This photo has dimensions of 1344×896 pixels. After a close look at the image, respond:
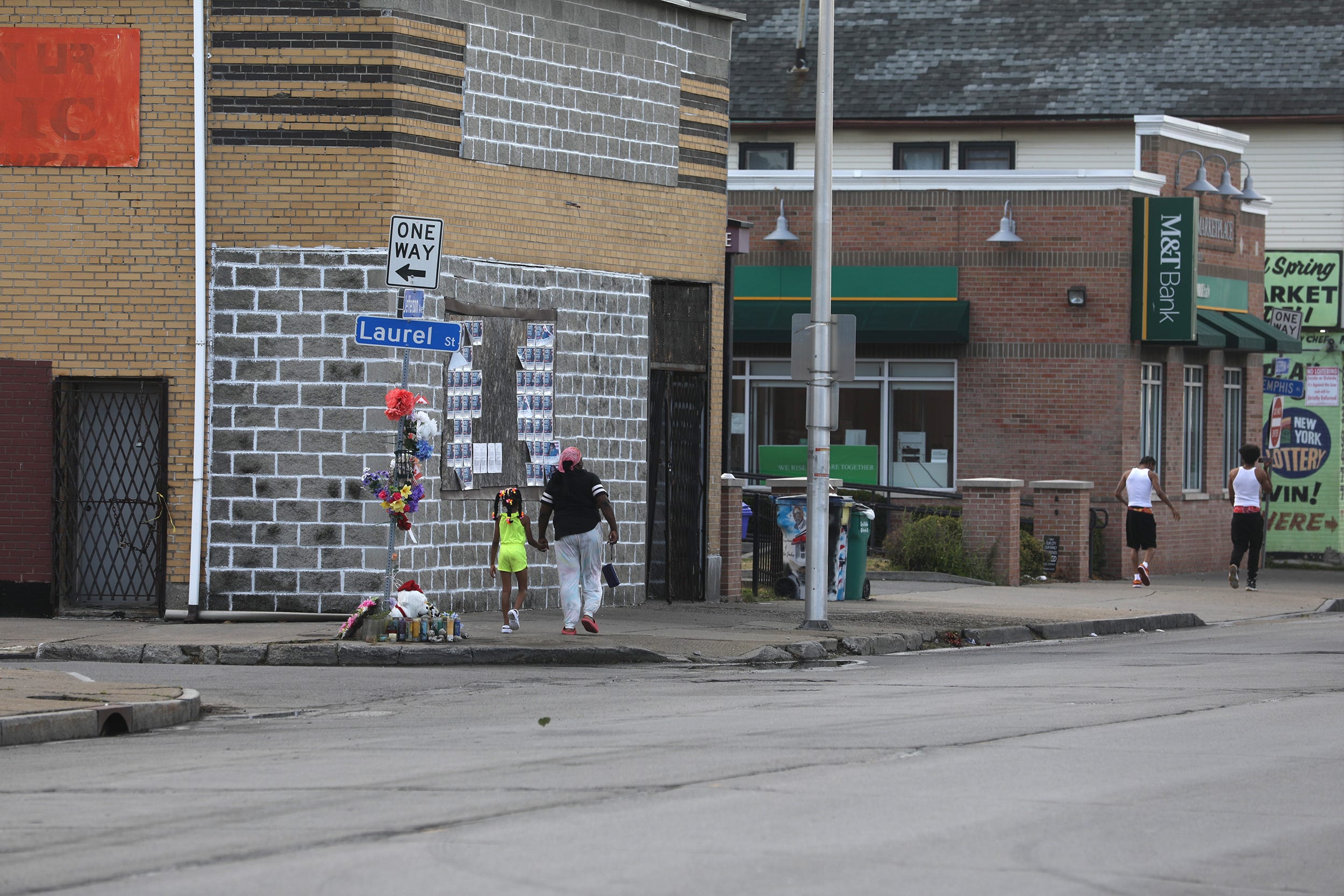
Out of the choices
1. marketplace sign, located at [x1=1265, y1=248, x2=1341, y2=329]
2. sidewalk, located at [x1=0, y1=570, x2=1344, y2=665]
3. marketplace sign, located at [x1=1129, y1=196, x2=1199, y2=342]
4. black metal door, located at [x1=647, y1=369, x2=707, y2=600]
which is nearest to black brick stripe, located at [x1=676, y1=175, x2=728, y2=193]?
black metal door, located at [x1=647, y1=369, x2=707, y2=600]

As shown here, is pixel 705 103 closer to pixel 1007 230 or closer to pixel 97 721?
pixel 1007 230

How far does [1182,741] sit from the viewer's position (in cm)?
1067

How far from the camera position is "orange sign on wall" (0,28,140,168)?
57.0 feet

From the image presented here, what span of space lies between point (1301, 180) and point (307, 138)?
72.4 ft

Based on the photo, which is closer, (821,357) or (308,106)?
(308,106)

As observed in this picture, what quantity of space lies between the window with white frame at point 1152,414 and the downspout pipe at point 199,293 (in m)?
15.7

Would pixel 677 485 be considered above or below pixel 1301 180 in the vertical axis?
below

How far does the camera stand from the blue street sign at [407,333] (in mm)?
15234

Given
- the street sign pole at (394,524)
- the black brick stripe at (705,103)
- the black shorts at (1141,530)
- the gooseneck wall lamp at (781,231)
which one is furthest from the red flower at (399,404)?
the gooseneck wall lamp at (781,231)

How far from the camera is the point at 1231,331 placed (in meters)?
28.5

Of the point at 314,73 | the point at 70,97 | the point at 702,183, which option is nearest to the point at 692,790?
the point at 314,73

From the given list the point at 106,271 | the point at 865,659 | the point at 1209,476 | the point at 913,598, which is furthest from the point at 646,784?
the point at 1209,476

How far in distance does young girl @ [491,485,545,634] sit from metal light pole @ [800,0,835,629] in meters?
2.78

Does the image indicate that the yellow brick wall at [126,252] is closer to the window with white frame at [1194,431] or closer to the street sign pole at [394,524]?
the street sign pole at [394,524]
